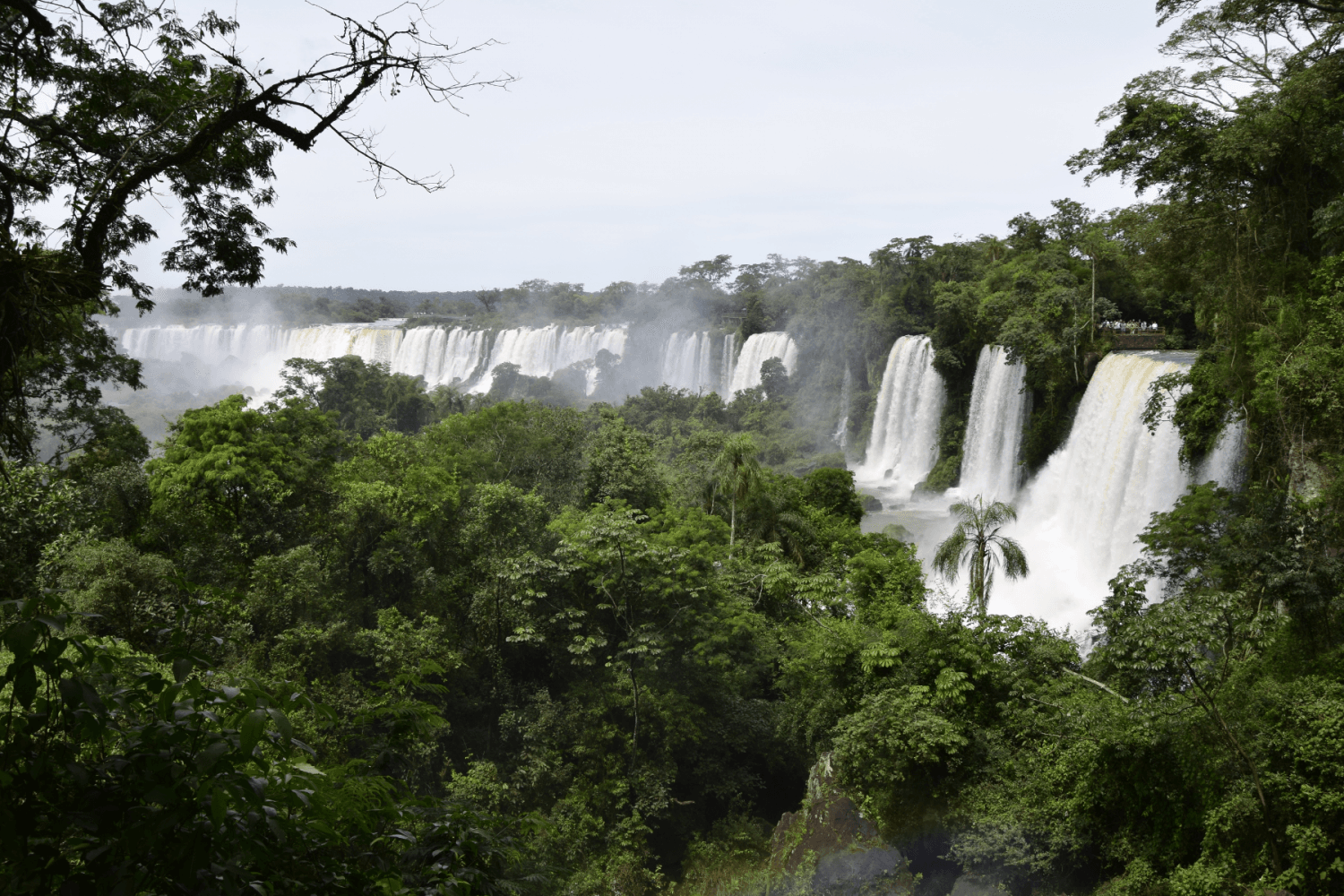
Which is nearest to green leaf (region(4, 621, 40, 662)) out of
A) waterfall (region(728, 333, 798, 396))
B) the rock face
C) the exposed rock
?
the exposed rock

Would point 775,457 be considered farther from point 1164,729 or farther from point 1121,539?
point 1164,729

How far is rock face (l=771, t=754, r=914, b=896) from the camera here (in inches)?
413

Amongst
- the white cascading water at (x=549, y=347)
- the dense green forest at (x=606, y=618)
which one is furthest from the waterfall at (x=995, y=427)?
the white cascading water at (x=549, y=347)

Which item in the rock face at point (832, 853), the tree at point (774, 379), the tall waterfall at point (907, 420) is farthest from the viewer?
the tree at point (774, 379)

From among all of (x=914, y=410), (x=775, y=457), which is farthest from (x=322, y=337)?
(x=914, y=410)

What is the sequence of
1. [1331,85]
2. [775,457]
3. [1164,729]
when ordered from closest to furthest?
[1164,729]
[1331,85]
[775,457]

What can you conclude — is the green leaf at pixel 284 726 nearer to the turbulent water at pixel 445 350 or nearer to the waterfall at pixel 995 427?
the waterfall at pixel 995 427

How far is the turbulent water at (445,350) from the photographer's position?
53812 mm

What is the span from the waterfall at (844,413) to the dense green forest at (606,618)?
65.5 feet

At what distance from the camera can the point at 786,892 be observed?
11.4 metres

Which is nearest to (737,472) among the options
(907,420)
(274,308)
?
(907,420)

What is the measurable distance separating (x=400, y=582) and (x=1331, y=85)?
1932 cm

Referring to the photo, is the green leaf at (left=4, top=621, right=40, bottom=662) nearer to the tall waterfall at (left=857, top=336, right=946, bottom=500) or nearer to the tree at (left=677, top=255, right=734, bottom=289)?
the tall waterfall at (left=857, top=336, right=946, bottom=500)

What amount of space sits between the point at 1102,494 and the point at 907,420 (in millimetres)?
15840
